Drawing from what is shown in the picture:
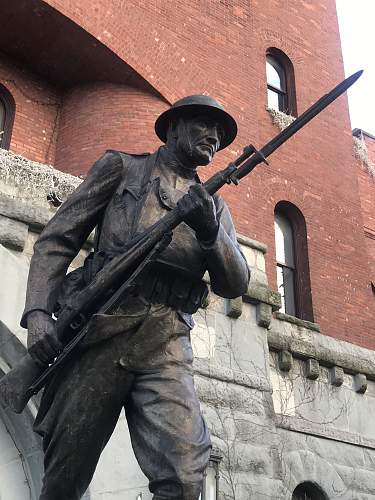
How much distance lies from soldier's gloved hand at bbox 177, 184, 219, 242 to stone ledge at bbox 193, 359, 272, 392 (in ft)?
14.6

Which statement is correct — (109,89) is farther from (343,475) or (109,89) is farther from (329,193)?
(343,475)

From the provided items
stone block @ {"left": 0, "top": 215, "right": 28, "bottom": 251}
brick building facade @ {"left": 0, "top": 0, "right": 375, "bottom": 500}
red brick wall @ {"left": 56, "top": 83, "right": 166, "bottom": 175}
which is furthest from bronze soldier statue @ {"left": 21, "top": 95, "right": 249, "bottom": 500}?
red brick wall @ {"left": 56, "top": 83, "right": 166, "bottom": 175}

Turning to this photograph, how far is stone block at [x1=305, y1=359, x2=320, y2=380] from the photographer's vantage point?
29.6ft

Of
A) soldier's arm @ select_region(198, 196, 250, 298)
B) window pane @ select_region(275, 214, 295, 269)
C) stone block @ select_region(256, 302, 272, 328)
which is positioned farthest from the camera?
window pane @ select_region(275, 214, 295, 269)

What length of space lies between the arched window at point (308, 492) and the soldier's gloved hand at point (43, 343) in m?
6.47

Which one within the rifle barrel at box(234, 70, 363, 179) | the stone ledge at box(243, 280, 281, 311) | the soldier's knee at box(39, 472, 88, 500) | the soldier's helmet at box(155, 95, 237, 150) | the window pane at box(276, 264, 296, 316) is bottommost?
the soldier's knee at box(39, 472, 88, 500)

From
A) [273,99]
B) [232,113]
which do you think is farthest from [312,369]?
[273,99]

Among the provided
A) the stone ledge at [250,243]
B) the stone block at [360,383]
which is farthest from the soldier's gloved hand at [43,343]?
the stone block at [360,383]

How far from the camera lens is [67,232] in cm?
332

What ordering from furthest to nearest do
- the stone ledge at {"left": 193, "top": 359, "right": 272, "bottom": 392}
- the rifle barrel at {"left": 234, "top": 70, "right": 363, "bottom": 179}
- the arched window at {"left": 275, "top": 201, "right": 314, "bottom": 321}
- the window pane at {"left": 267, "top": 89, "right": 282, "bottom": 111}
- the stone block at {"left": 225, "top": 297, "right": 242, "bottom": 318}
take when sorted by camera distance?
the window pane at {"left": 267, "top": 89, "right": 282, "bottom": 111} < the arched window at {"left": 275, "top": 201, "right": 314, "bottom": 321} < the stone block at {"left": 225, "top": 297, "right": 242, "bottom": 318} < the stone ledge at {"left": 193, "top": 359, "right": 272, "bottom": 392} < the rifle barrel at {"left": 234, "top": 70, "right": 363, "bottom": 179}

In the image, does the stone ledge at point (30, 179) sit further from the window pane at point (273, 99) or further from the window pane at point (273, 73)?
the window pane at point (273, 73)

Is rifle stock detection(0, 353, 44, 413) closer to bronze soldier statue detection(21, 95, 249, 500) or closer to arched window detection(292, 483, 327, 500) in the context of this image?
bronze soldier statue detection(21, 95, 249, 500)

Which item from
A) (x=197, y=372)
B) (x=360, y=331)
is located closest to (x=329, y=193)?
(x=360, y=331)

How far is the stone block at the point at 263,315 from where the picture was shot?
8.18 meters
